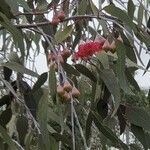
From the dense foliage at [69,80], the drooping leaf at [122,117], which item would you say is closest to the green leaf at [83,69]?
the dense foliage at [69,80]

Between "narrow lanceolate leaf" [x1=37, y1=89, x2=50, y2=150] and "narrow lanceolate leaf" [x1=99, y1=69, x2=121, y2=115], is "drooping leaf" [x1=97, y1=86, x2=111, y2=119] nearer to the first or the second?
"narrow lanceolate leaf" [x1=99, y1=69, x2=121, y2=115]

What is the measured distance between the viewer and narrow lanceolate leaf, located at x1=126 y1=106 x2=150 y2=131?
37.7 inches

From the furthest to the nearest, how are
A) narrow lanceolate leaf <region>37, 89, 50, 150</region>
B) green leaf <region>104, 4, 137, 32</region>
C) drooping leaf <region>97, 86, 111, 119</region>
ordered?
drooping leaf <region>97, 86, 111, 119</region> < green leaf <region>104, 4, 137, 32</region> < narrow lanceolate leaf <region>37, 89, 50, 150</region>

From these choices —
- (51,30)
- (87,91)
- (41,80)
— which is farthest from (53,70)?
(87,91)

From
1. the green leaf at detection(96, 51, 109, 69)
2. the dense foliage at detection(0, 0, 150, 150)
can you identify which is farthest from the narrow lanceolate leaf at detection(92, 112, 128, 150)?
the green leaf at detection(96, 51, 109, 69)

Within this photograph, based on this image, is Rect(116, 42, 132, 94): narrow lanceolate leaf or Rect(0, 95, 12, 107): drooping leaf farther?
Rect(0, 95, 12, 107): drooping leaf

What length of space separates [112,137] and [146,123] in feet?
0.34

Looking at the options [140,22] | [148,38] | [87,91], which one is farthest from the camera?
[87,91]

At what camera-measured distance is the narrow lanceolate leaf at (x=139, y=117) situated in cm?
96

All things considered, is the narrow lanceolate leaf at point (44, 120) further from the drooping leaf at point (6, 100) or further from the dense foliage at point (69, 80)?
the drooping leaf at point (6, 100)

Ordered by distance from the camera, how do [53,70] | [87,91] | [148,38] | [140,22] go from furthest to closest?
[87,91]
[140,22]
[148,38]
[53,70]

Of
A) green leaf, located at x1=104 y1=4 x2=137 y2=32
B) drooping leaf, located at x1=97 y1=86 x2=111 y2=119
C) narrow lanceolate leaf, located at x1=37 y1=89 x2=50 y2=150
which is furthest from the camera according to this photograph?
drooping leaf, located at x1=97 y1=86 x2=111 y2=119

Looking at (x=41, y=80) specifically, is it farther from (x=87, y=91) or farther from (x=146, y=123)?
(x=87, y=91)

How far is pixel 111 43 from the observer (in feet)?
2.95
